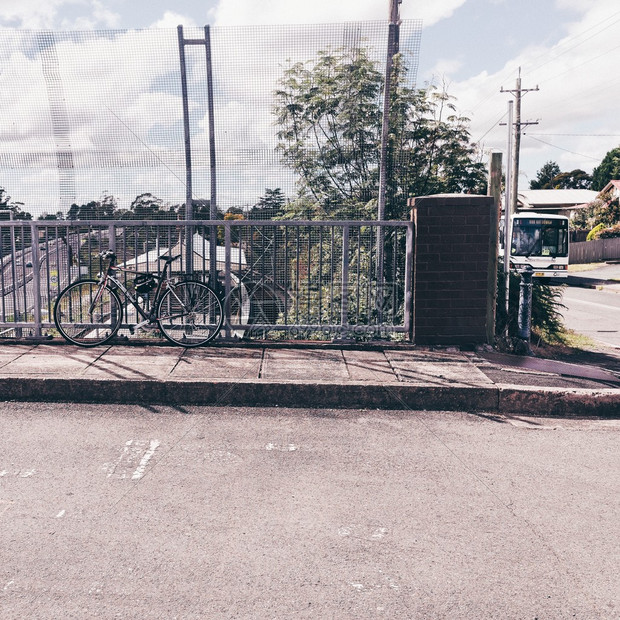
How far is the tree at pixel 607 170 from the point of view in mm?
77312

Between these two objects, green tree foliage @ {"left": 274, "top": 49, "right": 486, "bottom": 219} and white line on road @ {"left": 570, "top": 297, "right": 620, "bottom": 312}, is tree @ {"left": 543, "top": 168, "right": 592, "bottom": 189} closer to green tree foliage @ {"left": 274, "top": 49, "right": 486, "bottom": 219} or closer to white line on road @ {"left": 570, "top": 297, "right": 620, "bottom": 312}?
white line on road @ {"left": 570, "top": 297, "right": 620, "bottom": 312}

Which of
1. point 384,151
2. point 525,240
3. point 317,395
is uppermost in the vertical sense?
point 384,151

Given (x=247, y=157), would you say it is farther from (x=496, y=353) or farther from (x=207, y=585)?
(x=207, y=585)

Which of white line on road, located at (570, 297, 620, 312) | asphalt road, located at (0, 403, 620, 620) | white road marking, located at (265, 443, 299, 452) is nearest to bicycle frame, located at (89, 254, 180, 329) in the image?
asphalt road, located at (0, 403, 620, 620)

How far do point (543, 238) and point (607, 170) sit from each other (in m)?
65.3

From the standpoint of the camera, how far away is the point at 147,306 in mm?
7297

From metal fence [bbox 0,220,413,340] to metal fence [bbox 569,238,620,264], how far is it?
37.0 m

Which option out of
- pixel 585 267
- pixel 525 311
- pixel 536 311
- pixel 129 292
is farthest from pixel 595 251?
pixel 129 292

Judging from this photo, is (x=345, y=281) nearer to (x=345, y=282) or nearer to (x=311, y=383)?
(x=345, y=282)

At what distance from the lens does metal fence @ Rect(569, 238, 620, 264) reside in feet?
131

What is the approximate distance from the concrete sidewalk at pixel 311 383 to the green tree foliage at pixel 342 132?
2203 millimetres

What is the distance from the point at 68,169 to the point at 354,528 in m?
5.75

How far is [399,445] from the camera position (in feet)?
15.6

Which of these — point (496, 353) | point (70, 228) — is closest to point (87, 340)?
point (70, 228)
